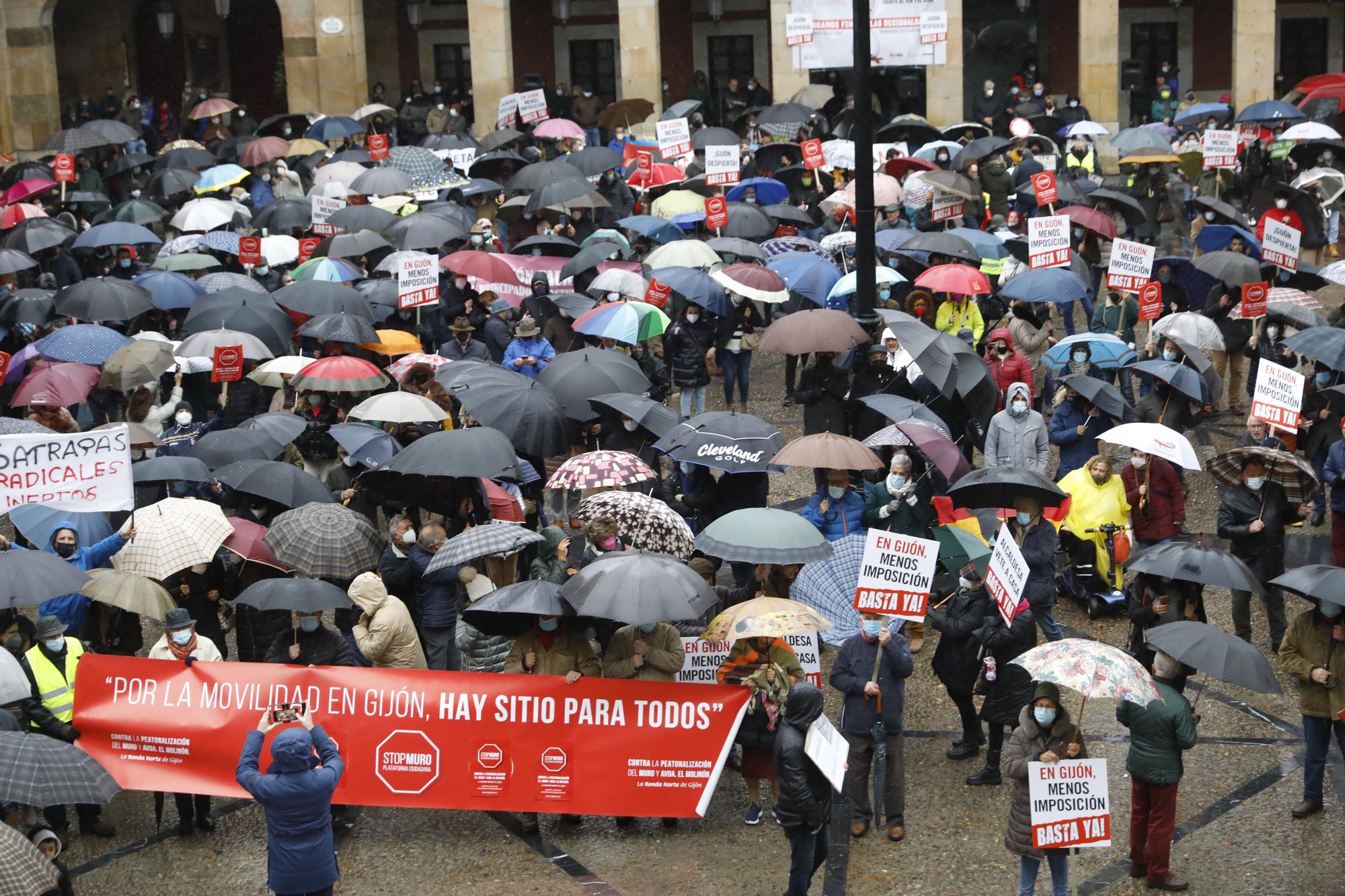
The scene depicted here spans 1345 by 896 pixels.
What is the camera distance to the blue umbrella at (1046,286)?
15547 millimetres

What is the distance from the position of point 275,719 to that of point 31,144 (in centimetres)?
2886

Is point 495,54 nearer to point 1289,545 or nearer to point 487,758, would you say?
point 1289,545

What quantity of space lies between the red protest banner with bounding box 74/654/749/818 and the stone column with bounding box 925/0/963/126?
22.7 meters

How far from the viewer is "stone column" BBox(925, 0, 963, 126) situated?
99.1 ft

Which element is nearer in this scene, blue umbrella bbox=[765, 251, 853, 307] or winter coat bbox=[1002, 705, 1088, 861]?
winter coat bbox=[1002, 705, 1088, 861]

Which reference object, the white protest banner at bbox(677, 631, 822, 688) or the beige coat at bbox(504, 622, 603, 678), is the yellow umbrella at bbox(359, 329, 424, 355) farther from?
the white protest banner at bbox(677, 631, 822, 688)

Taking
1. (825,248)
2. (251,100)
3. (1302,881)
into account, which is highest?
(251,100)

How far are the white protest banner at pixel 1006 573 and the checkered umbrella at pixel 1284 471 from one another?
2.78m

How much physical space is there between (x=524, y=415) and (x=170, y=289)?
609cm

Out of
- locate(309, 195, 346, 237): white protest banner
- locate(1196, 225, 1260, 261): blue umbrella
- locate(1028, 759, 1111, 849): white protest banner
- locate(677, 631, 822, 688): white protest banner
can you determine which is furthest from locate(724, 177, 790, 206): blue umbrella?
locate(1028, 759, 1111, 849): white protest banner

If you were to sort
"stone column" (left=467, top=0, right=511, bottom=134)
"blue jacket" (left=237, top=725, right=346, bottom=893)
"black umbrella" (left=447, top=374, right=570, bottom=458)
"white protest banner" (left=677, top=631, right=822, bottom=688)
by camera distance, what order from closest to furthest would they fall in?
"blue jacket" (left=237, top=725, right=346, bottom=893), "white protest banner" (left=677, top=631, right=822, bottom=688), "black umbrella" (left=447, top=374, right=570, bottom=458), "stone column" (left=467, top=0, right=511, bottom=134)

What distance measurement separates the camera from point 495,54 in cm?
3212

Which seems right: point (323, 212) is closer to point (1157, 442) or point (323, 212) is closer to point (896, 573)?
point (1157, 442)

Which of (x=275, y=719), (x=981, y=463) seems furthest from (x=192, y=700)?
(x=981, y=463)
